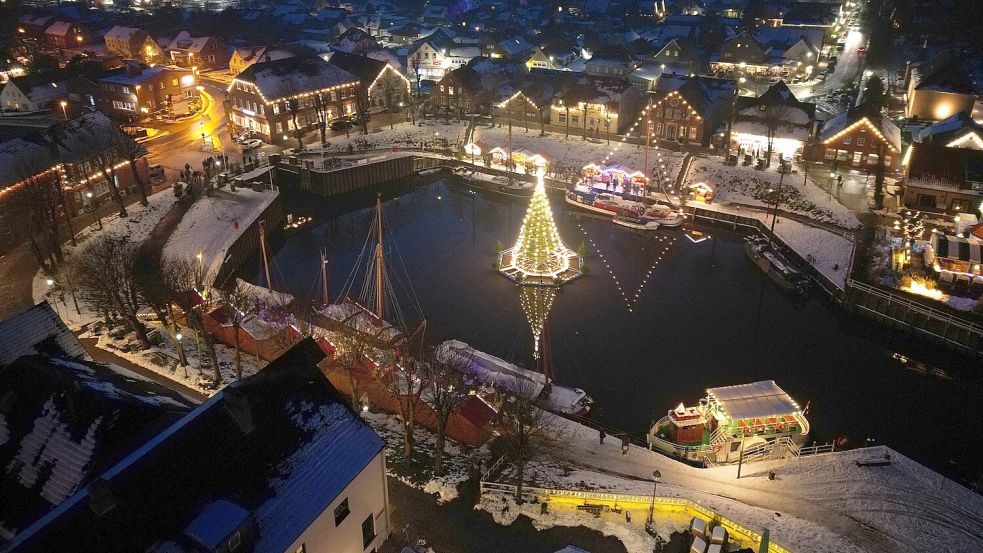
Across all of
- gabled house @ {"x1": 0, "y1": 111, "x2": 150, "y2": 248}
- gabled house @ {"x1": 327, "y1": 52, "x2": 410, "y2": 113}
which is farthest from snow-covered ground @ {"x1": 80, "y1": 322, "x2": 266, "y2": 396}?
gabled house @ {"x1": 327, "y1": 52, "x2": 410, "y2": 113}

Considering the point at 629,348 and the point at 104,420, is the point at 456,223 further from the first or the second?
the point at 104,420

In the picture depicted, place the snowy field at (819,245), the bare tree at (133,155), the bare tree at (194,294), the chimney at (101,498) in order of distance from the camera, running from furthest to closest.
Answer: the bare tree at (133,155) < the snowy field at (819,245) < the bare tree at (194,294) < the chimney at (101,498)

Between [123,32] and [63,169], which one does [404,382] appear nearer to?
[63,169]

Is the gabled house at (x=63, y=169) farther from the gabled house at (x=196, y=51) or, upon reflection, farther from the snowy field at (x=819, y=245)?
the gabled house at (x=196, y=51)

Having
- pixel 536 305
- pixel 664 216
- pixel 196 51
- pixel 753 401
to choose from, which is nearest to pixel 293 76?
pixel 196 51

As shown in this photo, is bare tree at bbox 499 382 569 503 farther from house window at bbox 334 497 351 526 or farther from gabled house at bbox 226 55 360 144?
gabled house at bbox 226 55 360 144

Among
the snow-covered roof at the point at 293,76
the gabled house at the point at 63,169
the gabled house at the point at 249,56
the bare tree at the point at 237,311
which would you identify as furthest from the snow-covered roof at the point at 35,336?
the gabled house at the point at 249,56
